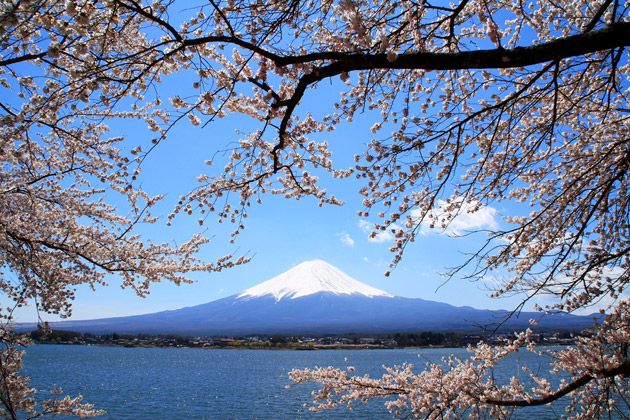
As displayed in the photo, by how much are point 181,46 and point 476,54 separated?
143 centimetres

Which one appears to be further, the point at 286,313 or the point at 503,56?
the point at 286,313

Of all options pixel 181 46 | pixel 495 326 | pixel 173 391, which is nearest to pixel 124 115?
pixel 181 46

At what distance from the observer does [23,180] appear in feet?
14.1

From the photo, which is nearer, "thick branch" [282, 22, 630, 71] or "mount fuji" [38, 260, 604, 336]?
"thick branch" [282, 22, 630, 71]

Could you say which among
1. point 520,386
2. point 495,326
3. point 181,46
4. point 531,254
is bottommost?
point 520,386

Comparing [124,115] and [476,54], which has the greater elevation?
[124,115]

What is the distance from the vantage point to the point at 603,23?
122 inches

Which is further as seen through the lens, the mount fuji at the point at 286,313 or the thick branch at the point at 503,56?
the mount fuji at the point at 286,313

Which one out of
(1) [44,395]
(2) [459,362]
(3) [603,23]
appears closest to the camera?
(3) [603,23]

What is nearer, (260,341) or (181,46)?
(181,46)

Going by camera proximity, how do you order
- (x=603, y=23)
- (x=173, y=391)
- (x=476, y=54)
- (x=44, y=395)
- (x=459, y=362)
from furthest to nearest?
(x=173, y=391), (x=44, y=395), (x=459, y=362), (x=603, y=23), (x=476, y=54)

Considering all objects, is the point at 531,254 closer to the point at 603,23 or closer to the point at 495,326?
the point at 495,326

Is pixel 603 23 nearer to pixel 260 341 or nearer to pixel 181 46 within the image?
pixel 181 46

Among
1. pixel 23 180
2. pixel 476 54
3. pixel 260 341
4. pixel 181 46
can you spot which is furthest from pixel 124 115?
pixel 260 341
